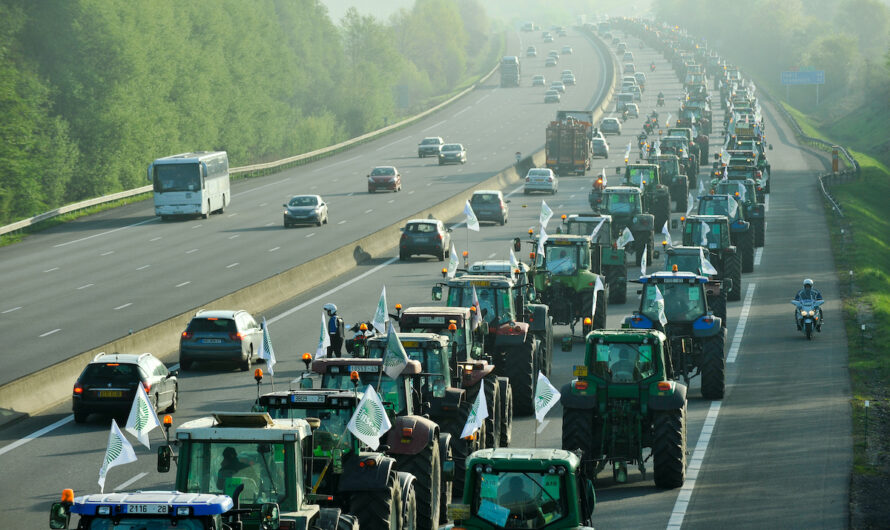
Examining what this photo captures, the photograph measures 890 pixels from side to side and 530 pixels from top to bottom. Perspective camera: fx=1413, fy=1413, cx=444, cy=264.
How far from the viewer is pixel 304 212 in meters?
61.4

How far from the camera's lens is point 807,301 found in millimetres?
36156

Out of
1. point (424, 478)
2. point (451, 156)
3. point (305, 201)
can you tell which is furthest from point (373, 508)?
point (451, 156)

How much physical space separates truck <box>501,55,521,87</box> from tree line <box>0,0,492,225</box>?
11.5m

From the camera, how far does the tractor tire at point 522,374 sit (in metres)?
25.9

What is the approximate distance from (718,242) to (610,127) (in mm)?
65714

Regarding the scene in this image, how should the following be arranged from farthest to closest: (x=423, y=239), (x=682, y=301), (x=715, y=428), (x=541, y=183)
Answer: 1. (x=541, y=183)
2. (x=423, y=239)
3. (x=682, y=301)
4. (x=715, y=428)

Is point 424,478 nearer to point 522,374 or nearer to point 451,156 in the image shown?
point 522,374

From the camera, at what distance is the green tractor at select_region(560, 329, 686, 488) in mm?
20234

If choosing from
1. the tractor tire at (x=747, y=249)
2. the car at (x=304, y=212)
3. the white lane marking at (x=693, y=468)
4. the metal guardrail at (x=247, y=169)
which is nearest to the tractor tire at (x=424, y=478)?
the white lane marking at (x=693, y=468)

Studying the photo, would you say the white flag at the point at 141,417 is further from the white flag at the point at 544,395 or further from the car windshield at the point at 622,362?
the car windshield at the point at 622,362

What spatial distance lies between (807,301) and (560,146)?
46327 millimetres

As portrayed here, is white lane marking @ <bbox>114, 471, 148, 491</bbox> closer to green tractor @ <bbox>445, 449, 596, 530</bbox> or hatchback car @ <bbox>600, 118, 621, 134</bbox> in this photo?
green tractor @ <bbox>445, 449, 596, 530</bbox>

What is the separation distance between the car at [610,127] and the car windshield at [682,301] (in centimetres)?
7935

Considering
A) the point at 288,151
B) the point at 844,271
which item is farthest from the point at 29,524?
the point at 288,151
